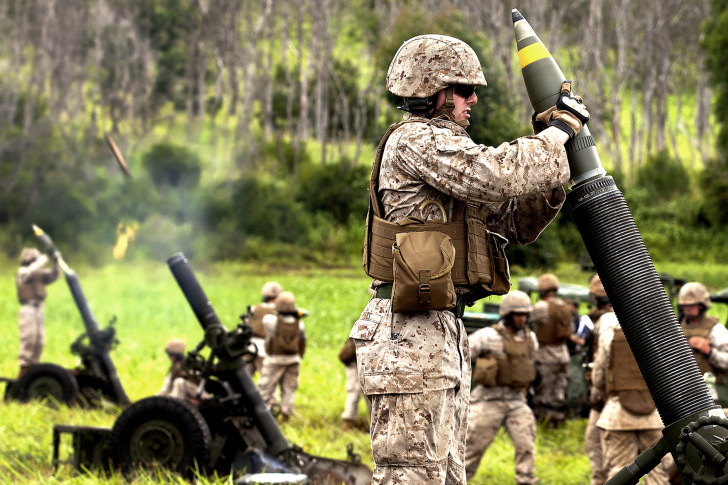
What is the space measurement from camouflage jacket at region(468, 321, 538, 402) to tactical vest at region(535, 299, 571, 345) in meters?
1.93

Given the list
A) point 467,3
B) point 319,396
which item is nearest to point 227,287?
point 319,396

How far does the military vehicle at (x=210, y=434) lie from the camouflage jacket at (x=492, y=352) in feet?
4.18

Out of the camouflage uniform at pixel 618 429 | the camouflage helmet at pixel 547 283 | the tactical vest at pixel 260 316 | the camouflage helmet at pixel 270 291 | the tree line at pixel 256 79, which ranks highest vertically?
the tree line at pixel 256 79

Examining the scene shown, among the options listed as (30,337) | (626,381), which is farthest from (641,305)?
(30,337)

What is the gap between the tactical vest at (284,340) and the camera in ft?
33.5

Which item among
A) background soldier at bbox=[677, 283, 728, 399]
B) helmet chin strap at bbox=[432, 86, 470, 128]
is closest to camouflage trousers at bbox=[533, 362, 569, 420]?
background soldier at bbox=[677, 283, 728, 399]

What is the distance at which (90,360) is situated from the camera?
9.66 m

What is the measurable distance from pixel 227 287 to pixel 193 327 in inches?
93.3

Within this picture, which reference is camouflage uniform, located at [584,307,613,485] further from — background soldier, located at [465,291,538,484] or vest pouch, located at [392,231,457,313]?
vest pouch, located at [392,231,457,313]

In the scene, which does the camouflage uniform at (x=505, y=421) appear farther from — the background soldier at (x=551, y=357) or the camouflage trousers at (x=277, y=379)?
the camouflage trousers at (x=277, y=379)

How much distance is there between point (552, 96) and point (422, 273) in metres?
0.92

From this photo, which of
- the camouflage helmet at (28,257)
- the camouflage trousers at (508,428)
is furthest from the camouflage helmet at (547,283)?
the camouflage helmet at (28,257)

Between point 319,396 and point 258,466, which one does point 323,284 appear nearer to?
point 319,396

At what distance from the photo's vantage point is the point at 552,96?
11.2 feet
